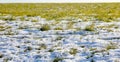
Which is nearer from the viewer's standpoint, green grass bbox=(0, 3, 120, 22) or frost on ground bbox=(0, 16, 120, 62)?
frost on ground bbox=(0, 16, 120, 62)

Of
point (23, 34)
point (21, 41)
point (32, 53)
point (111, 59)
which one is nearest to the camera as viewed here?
point (111, 59)

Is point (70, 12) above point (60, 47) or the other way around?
above

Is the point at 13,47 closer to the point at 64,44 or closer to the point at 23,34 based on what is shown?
the point at 64,44

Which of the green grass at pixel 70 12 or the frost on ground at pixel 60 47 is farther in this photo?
the green grass at pixel 70 12

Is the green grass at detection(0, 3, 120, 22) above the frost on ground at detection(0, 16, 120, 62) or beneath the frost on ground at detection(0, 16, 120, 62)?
above

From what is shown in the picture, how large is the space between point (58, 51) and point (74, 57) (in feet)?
2.97

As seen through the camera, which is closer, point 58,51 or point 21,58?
point 21,58

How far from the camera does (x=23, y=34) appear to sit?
12914 mm

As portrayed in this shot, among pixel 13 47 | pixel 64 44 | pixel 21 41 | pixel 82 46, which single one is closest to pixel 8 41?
pixel 21 41

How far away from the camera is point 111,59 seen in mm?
8156

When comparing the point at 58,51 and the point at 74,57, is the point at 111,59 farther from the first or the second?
the point at 58,51

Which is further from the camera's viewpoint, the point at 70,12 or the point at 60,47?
the point at 70,12

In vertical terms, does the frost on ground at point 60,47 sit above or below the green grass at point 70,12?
below

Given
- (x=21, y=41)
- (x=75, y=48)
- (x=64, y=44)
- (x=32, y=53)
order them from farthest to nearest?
(x=21, y=41), (x=64, y=44), (x=75, y=48), (x=32, y=53)
